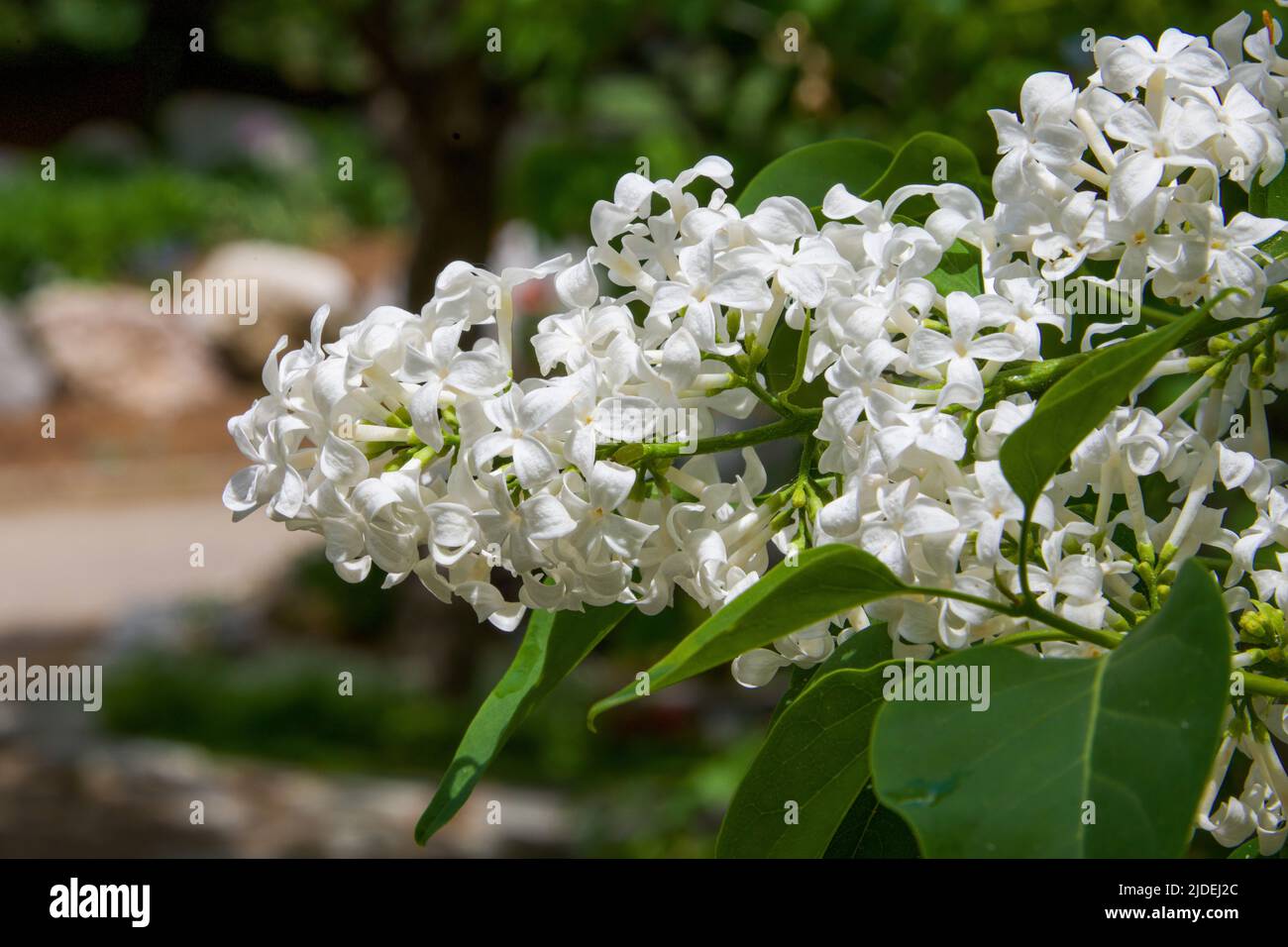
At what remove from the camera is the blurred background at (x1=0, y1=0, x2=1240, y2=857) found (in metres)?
2.73

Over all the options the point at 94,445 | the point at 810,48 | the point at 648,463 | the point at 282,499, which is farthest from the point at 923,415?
the point at 94,445

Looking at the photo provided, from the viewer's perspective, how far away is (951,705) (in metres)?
0.63

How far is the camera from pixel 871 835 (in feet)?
2.77

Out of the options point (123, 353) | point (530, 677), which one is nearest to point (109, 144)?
point (123, 353)

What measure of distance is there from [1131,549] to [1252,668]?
0.30 feet

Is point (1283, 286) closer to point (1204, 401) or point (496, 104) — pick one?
point (1204, 401)

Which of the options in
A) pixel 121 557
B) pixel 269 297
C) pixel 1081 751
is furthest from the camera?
pixel 269 297

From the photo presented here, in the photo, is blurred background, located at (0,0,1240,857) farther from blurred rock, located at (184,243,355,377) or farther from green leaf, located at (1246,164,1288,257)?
green leaf, located at (1246,164,1288,257)

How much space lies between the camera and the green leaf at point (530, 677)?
2.74 ft

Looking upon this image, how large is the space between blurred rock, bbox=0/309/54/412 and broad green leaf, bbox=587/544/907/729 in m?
10.2

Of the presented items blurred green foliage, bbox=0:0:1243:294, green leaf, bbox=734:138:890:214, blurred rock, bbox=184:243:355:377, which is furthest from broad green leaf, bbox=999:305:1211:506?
blurred rock, bbox=184:243:355:377

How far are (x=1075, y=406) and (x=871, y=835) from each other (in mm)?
330

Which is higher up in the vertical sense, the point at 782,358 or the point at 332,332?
the point at 332,332

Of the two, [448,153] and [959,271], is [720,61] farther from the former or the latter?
[959,271]
